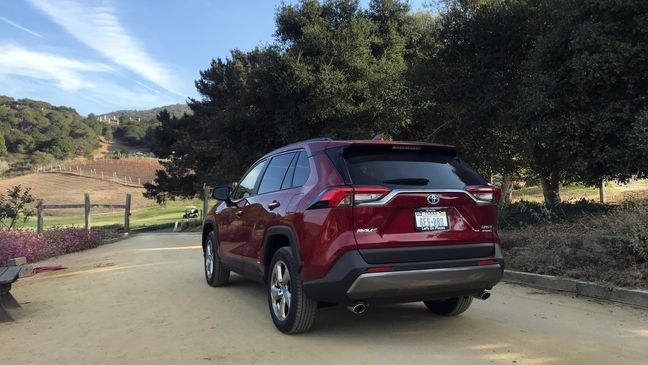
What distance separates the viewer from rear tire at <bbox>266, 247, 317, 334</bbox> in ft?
16.0

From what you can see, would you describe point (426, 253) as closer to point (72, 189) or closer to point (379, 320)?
point (379, 320)

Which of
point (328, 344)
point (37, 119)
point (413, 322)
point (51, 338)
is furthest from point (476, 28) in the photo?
point (37, 119)

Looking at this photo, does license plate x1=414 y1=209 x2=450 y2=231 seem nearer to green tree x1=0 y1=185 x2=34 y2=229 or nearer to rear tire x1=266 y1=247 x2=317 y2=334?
rear tire x1=266 y1=247 x2=317 y2=334

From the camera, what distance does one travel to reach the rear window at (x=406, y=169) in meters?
4.67

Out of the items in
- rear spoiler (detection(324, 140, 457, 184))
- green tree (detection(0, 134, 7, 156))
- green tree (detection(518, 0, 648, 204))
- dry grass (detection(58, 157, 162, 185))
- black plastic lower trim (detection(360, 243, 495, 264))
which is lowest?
black plastic lower trim (detection(360, 243, 495, 264))

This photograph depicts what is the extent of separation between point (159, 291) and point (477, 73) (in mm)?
9384

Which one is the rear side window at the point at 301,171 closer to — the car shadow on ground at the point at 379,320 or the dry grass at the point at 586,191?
the car shadow on ground at the point at 379,320

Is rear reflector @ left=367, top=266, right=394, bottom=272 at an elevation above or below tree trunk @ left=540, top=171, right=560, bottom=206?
below

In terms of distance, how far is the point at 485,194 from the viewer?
493cm

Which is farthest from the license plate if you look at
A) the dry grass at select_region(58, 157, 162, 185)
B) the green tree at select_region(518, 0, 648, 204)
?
the dry grass at select_region(58, 157, 162, 185)

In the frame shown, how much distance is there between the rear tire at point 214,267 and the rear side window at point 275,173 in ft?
5.83

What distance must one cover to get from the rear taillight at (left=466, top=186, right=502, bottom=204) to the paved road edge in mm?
2371

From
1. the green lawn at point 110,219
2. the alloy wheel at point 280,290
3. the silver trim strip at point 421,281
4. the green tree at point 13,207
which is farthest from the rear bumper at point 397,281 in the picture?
Answer: the green lawn at point 110,219

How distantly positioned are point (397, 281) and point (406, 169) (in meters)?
1.06
